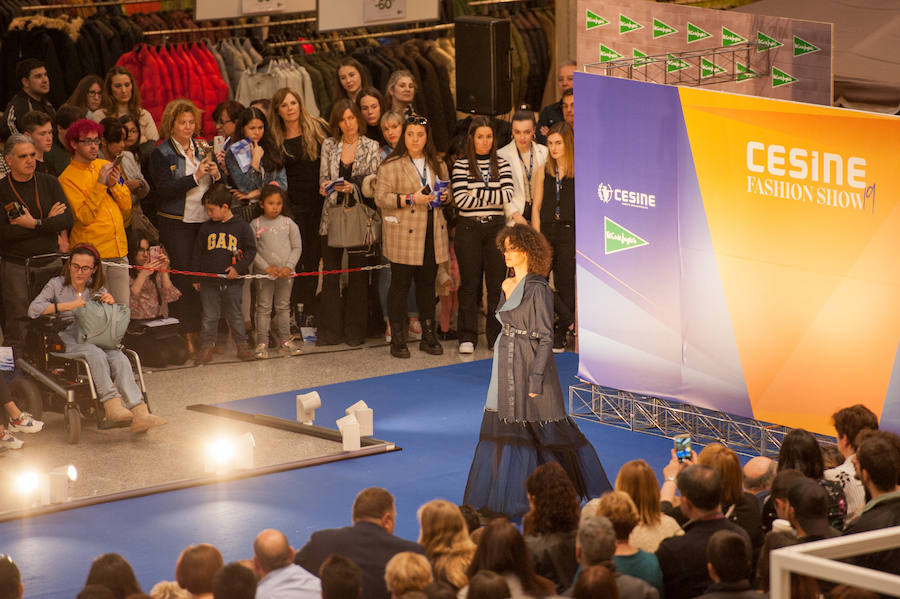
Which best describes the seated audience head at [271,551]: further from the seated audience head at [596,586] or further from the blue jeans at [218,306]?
the blue jeans at [218,306]

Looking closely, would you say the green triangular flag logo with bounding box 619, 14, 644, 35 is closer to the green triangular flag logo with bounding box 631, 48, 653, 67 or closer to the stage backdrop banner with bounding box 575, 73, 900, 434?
the green triangular flag logo with bounding box 631, 48, 653, 67

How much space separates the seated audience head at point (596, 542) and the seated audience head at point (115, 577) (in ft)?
5.06

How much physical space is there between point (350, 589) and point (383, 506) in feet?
2.49

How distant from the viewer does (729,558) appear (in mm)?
4434

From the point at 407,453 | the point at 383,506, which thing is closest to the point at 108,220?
the point at 407,453

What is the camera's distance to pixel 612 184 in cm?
833

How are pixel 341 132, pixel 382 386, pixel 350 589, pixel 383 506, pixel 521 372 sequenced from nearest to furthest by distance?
1. pixel 350 589
2. pixel 383 506
3. pixel 521 372
4. pixel 382 386
5. pixel 341 132

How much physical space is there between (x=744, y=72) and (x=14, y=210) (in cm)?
502

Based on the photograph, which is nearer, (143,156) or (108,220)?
(108,220)

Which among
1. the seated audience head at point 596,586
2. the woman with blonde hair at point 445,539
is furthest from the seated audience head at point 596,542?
the woman with blonde hair at point 445,539

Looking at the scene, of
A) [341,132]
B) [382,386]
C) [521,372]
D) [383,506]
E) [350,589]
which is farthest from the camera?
[341,132]

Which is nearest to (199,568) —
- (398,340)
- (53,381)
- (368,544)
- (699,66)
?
(368,544)

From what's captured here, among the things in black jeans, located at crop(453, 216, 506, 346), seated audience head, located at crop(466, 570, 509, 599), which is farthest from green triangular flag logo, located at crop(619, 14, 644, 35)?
seated audience head, located at crop(466, 570, 509, 599)

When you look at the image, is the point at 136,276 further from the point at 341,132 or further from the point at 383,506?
the point at 383,506
